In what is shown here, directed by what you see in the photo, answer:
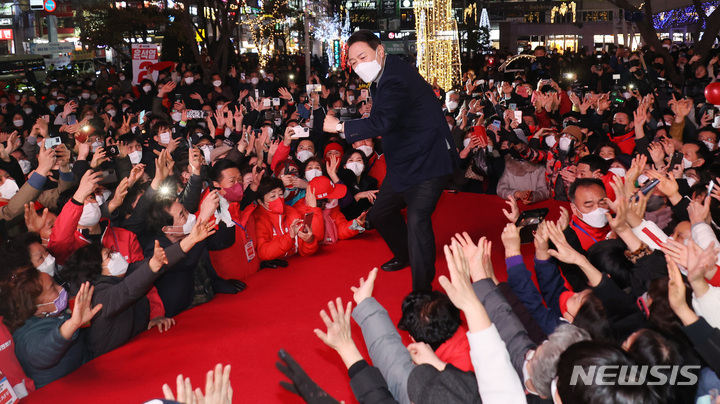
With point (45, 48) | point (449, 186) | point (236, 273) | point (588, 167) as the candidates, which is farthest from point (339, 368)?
point (45, 48)

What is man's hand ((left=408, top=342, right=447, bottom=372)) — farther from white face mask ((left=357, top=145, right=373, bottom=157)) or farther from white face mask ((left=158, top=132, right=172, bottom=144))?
white face mask ((left=158, top=132, right=172, bottom=144))

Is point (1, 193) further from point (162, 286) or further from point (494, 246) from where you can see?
point (494, 246)

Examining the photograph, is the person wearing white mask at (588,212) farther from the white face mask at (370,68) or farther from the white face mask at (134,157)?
the white face mask at (134,157)

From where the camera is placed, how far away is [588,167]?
5.71m

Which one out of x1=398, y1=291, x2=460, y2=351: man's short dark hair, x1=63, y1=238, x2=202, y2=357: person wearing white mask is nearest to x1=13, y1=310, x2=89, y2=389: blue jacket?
x1=63, y1=238, x2=202, y2=357: person wearing white mask

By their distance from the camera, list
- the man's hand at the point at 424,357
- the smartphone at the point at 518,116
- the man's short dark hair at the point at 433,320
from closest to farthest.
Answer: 1. the man's hand at the point at 424,357
2. the man's short dark hair at the point at 433,320
3. the smartphone at the point at 518,116

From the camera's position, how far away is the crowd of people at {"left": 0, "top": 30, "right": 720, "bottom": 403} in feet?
7.03

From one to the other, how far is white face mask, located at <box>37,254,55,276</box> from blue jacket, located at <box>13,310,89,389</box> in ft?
1.39

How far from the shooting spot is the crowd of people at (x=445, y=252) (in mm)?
2143

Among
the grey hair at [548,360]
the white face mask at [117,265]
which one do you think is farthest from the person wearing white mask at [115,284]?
the grey hair at [548,360]

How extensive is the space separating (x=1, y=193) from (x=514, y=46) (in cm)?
3971

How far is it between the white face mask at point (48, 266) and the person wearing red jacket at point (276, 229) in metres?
1.69

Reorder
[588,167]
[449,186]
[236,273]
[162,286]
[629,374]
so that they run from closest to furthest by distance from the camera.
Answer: [629,374], [162,286], [236,273], [588,167], [449,186]

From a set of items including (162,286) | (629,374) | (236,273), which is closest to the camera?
(629,374)
